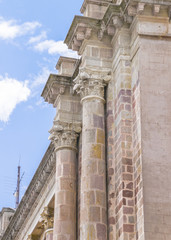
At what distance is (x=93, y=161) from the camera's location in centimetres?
1741

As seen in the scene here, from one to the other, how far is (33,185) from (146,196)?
12031 millimetres

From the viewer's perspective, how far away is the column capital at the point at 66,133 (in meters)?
20.3

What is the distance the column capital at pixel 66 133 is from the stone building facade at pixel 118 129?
0.09ft

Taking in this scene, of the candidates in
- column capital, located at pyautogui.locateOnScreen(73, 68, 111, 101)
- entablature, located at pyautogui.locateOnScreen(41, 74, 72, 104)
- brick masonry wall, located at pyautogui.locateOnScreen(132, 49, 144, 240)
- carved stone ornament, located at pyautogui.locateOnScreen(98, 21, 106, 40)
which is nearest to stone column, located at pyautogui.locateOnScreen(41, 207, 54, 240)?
entablature, located at pyautogui.locateOnScreen(41, 74, 72, 104)

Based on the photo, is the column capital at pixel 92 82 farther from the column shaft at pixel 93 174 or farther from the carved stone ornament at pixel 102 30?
the carved stone ornament at pixel 102 30

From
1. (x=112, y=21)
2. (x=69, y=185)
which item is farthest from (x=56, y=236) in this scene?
(x=112, y=21)

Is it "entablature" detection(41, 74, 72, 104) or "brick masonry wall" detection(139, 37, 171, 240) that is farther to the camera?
"entablature" detection(41, 74, 72, 104)

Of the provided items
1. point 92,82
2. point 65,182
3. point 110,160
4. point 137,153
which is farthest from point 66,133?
point 137,153

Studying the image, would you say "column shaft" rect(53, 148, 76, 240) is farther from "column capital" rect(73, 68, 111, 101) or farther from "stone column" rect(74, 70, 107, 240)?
"column capital" rect(73, 68, 111, 101)

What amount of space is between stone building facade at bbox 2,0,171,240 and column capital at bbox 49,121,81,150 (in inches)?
1.1

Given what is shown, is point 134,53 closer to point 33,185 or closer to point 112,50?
point 112,50

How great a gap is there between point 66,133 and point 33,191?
741 centimetres

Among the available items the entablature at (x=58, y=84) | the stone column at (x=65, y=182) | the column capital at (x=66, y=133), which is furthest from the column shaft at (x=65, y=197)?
the entablature at (x=58, y=84)

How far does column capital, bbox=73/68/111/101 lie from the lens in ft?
60.2
